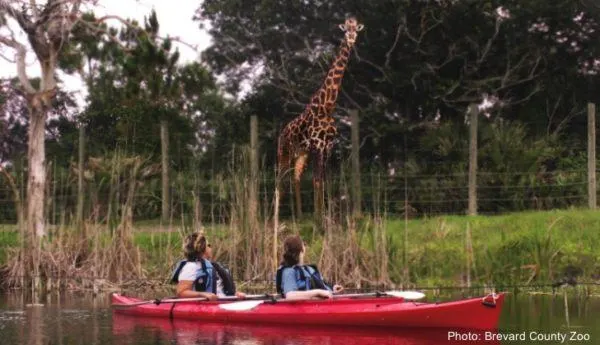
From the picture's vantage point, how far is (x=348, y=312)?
9836 millimetres

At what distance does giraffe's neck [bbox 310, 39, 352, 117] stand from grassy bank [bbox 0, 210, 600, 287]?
9.60 ft

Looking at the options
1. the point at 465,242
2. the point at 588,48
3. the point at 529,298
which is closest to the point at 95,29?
the point at 465,242

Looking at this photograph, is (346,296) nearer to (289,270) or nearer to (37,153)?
(289,270)

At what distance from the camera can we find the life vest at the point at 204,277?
1071 centimetres

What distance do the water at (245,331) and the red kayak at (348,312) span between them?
9 cm

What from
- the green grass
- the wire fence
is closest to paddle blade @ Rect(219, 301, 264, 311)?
the green grass

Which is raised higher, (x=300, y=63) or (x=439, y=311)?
(x=300, y=63)

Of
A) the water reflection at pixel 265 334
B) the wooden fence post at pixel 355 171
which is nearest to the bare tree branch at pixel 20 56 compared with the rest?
the wooden fence post at pixel 355 171

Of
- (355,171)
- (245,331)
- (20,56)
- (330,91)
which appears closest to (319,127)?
(330,91)

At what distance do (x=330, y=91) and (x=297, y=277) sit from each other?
7.65 m

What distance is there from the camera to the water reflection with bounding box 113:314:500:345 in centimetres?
910

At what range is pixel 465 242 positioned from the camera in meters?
13.8

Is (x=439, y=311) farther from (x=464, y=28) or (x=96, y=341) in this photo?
(x=464, y=28)

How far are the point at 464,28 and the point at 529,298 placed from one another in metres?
10.3
